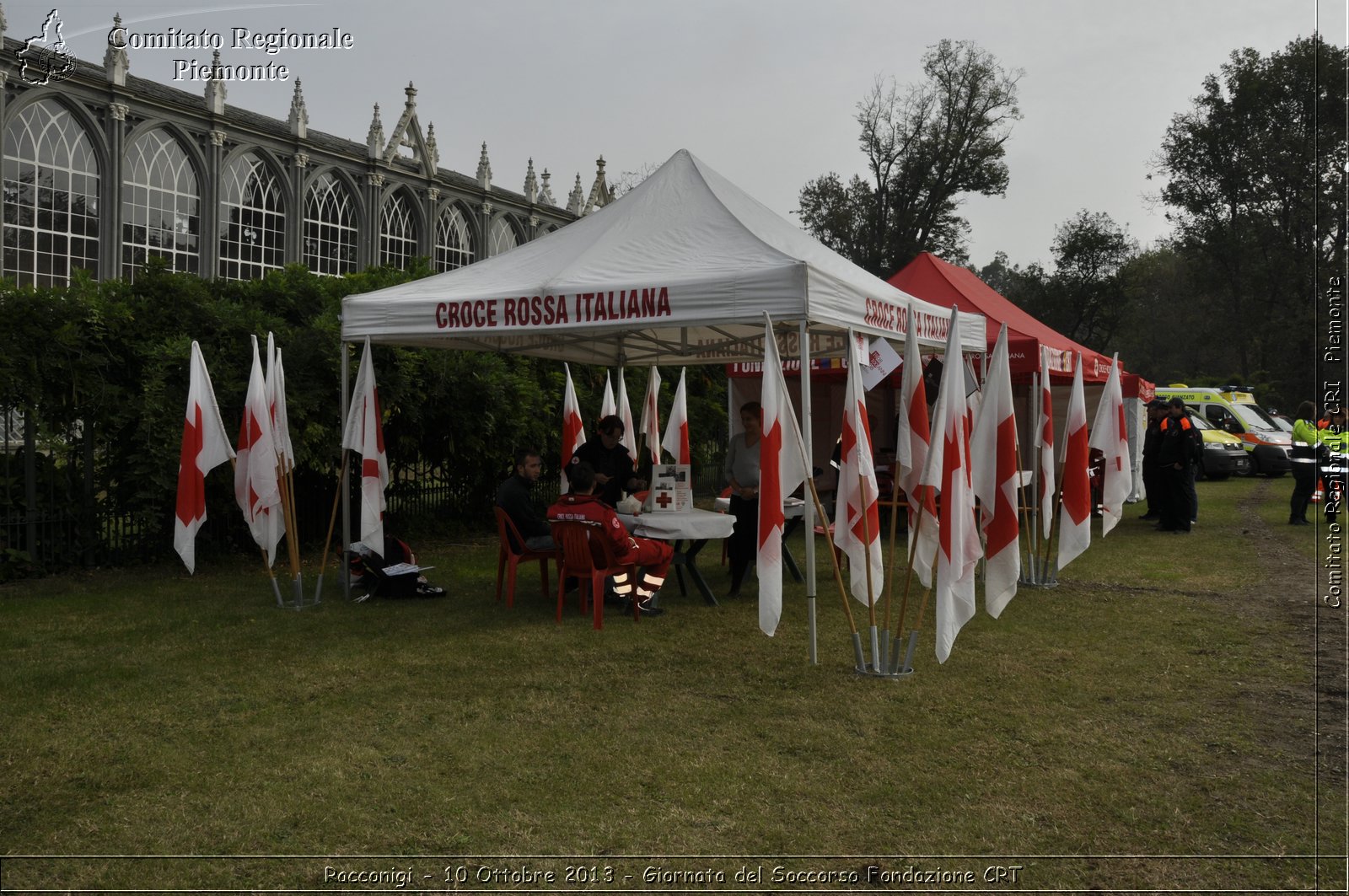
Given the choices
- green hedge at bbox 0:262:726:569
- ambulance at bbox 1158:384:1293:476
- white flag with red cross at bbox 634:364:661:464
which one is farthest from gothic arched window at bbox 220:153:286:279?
ambulance at bbox 1158:384:1293:476

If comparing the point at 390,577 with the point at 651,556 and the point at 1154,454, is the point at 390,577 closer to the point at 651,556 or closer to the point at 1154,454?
the point at 651,556

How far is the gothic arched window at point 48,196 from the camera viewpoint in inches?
1053

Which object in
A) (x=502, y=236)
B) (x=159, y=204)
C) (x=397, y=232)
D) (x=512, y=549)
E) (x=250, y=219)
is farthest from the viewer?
(x=502, y=236)

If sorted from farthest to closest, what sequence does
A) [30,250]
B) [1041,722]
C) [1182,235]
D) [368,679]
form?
[1182,235] < [30,250] < [368,679] < [1041,722]

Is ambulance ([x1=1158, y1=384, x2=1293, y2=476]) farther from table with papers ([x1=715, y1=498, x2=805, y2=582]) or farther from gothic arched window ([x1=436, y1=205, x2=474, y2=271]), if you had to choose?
gothic arched window ([x1=436, y1=205, x2=474, y2=271])

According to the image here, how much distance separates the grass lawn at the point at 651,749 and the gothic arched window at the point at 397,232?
107 ft

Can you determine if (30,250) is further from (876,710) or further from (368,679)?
(876,710)

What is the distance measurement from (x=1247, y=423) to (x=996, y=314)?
17.3 m

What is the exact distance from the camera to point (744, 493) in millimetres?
9102

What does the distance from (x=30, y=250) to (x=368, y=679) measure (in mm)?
27346

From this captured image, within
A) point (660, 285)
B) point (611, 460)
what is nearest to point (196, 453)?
point (611, 460)

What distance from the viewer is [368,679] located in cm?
615

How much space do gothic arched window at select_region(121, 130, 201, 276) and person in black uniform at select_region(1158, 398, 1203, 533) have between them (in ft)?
89.1

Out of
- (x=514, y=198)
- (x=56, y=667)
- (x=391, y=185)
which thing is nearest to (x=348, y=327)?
(x=56, y=667)
